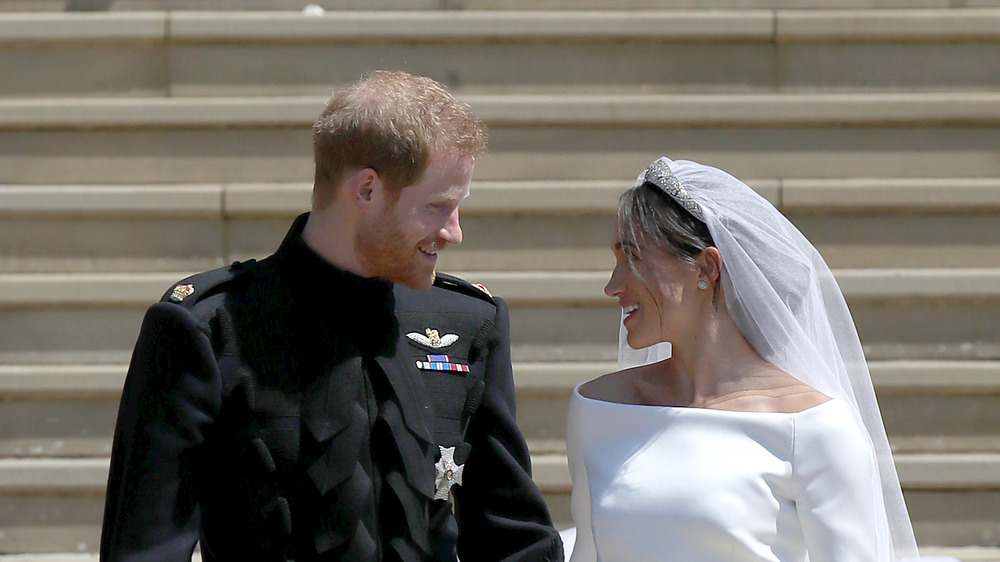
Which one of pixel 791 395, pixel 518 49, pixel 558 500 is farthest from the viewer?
pixel 518 49

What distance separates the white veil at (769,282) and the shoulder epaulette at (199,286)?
860 mm

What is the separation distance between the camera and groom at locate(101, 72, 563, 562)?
2.14m

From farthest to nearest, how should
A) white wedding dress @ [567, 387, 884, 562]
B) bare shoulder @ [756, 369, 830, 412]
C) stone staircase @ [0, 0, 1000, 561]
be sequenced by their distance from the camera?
1. stone staircase @ [0, 0, 1000, 561]
2. bare shoulder @ [756, 369, 830, 412]
3. white wedding dress @ [567, 387, 884, 562]

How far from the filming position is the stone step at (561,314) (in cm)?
475

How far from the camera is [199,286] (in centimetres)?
226

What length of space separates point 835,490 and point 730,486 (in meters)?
0.20

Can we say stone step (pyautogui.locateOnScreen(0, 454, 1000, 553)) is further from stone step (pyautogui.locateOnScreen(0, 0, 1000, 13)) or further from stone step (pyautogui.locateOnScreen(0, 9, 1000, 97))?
stone step (pyautogui.locateOnScreen(0, 0, 1000, 13))

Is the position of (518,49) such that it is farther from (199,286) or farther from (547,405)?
(199,286)

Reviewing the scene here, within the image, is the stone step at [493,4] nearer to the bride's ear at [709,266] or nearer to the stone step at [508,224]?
the stone step at [508,224]

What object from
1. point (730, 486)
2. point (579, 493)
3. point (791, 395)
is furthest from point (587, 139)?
point (730, 486)

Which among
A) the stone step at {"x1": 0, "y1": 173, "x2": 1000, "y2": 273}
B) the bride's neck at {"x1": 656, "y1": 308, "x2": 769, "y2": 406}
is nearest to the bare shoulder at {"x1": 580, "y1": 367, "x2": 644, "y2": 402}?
the bride's neck at {"x1": 656, "y1": 308, "x2": 769, "y2": 406}

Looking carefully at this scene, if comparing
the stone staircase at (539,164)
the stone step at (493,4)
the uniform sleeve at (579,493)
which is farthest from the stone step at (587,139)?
the uniform sleeve at (579,493)

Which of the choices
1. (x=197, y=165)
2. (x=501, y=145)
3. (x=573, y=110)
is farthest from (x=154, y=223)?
(x=573, y=110)

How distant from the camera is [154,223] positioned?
4891 mm
